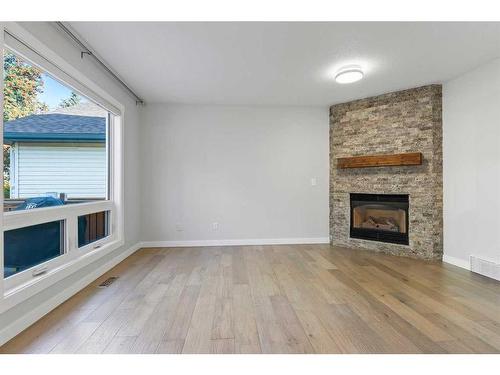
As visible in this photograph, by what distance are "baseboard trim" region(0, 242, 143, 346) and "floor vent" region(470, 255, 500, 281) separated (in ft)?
14.4

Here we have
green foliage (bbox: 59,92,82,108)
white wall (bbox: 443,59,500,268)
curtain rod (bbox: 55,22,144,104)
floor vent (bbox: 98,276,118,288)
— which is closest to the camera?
curtain rod (bbox: 55,22,144,104)

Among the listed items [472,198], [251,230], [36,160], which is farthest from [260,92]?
[472,198]

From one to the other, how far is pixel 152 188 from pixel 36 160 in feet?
7.14

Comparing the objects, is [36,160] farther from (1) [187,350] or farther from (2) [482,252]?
(2) [482,252]

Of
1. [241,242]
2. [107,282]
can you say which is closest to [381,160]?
[241,242]

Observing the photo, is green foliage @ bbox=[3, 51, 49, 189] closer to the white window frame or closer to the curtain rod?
the white window frame

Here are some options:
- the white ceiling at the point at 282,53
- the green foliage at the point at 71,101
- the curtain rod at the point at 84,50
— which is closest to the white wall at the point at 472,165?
the white ceiling at the point at 282,53

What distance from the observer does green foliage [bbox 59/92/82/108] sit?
247 centimetres

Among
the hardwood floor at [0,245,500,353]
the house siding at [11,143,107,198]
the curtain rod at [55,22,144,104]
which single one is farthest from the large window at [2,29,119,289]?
the hardwood floor at [0,245,500,353]

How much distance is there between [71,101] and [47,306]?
1918 mm

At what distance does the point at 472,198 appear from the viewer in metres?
3.14

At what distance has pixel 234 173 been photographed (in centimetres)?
445

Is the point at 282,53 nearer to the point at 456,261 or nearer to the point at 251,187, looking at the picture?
the point at 251,187
